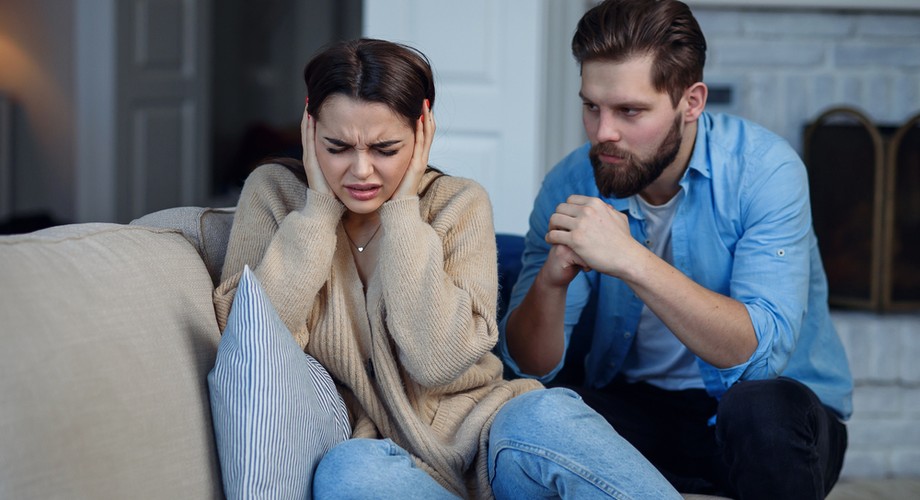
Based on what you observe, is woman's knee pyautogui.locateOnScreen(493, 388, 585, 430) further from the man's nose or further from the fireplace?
the fireplace

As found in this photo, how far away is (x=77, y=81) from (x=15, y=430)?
3567 mm

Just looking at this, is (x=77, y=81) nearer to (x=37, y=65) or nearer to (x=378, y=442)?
(x=37, y=65)

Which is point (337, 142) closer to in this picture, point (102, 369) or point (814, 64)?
point (102, 369)

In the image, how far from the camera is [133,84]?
4.40 metres

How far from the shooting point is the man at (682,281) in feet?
5.24

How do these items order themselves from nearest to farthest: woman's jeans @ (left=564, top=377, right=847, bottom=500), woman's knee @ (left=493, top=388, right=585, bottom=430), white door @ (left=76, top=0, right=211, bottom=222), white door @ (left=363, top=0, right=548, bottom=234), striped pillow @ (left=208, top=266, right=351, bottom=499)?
striped pillow @ (left=208, top=266, right=351, bottom=499)
woman's knee @ (left=493, top=388, right=585, bottom=430)
woman's jeans @ (left=564, top=377, right=847, bottom=500)
white door @ (left=363, top=0, right=548, bottom=234)
white door @ (left=76, top=0, right=211, bottom=222)

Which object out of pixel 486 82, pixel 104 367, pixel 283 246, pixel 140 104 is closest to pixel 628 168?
pixel 283 246

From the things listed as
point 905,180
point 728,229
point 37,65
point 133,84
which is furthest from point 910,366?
point 37,65

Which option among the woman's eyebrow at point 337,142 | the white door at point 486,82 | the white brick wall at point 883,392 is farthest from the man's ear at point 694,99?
the white brick wall at point 883,392

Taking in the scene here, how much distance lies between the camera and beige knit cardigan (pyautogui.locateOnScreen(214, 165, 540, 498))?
59.0 inches

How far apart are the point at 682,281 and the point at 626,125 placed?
297mm

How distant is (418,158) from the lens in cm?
161

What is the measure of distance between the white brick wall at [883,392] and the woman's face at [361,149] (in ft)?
7.02

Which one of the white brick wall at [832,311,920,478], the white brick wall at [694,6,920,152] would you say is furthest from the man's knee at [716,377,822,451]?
the white brick wall at [694,6,920,152]
